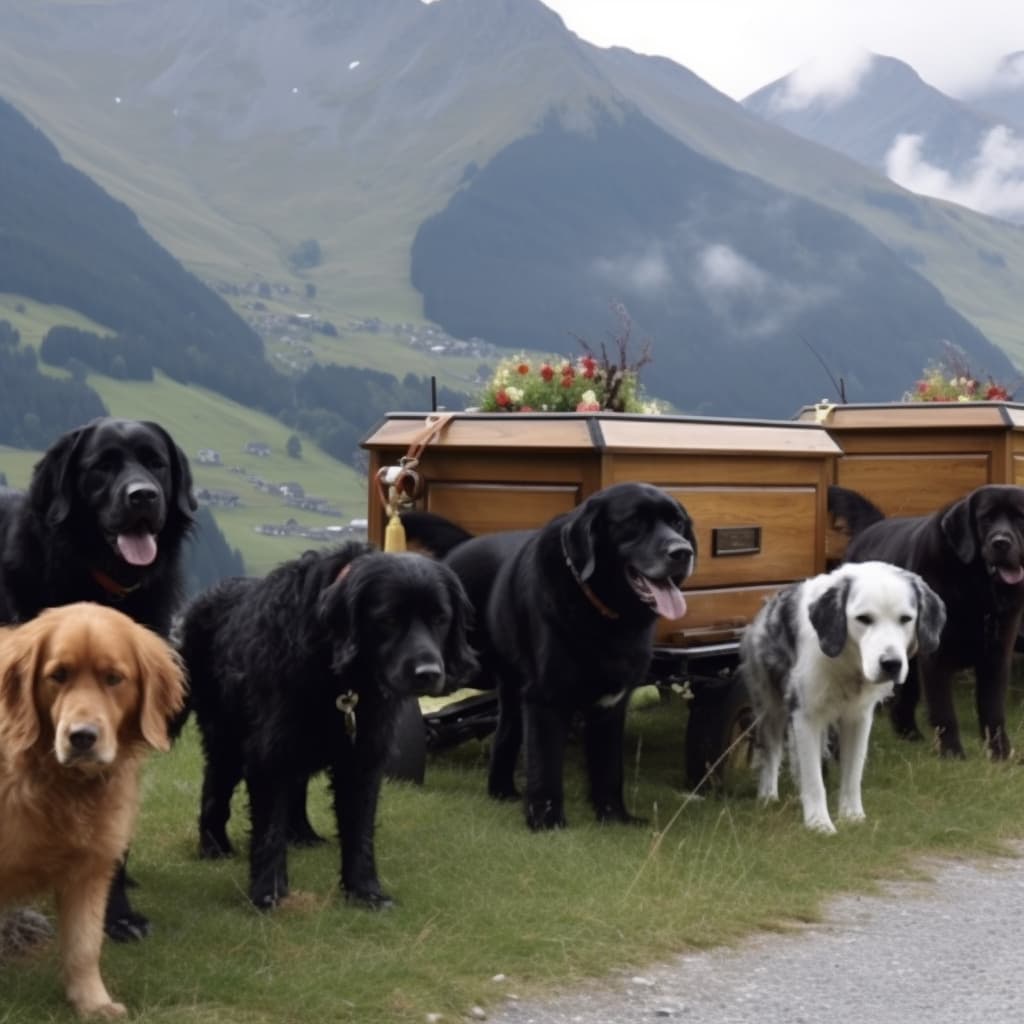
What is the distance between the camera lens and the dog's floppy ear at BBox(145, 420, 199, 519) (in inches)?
200

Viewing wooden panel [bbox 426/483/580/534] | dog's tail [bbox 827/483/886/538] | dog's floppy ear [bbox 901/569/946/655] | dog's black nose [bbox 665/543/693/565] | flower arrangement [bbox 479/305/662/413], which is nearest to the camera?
dog's black nose [bbox 665/543/693/565]

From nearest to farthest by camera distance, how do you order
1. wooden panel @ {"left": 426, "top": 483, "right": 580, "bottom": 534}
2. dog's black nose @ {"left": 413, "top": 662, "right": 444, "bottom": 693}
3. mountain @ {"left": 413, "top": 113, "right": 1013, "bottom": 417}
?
dog's black nose @ {"left": 413, "top": 662, "right": 444, "bottom": 693}
wooden panel @ {"left": 426, "top": 483, "right": 580, "bottom": 534}
mountain @ {"left": 413, "top": 113, "right": 1013, "bottom": 417}

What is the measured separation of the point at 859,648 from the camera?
6582mm

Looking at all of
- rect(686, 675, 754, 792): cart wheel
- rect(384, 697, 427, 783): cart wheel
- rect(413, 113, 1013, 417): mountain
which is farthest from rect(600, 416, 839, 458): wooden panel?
rect(413, 113, 1013, 417): mountain

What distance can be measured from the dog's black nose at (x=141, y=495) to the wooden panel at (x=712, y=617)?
3.02 metres

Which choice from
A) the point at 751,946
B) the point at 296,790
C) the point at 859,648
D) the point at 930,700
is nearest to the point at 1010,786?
the point at 930,700

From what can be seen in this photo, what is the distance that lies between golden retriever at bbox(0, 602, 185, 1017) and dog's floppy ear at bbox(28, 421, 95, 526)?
0.85 m

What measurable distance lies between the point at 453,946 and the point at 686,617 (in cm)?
284

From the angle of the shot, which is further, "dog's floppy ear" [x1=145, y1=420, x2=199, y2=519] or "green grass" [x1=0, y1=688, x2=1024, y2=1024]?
"dog's floppy ear" [x1=145, y1=420, x2=199, y2=519]

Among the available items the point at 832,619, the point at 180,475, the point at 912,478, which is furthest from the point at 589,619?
the point at 912,478

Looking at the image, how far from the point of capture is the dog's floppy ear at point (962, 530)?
7906mm

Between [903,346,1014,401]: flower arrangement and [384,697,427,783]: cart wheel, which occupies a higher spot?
[903,346,1014,401]: flower arrangement

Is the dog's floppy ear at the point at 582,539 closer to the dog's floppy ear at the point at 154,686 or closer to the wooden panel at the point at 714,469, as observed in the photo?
the wooden panel at the point at 714,469

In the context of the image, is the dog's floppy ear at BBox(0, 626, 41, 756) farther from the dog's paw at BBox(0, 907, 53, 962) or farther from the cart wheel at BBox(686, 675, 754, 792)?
the cart wheel at BBox(686, 675, 754, 792)
